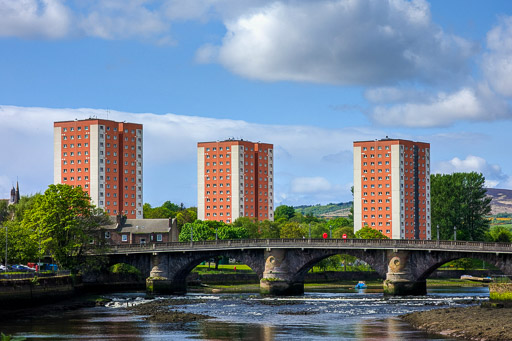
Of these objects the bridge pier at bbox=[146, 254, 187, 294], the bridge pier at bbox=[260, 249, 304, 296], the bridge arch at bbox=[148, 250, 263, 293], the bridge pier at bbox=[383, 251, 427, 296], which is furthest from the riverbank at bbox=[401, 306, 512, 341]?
the bridge pier at bbox=[146, 254, 187, 294]

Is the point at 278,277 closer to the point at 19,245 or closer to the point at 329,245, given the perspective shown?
the point at 329,245

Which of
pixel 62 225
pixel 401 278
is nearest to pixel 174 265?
pixel 62 225

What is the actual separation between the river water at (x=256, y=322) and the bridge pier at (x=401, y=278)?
4285 millimetres

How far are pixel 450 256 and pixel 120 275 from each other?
5677cm

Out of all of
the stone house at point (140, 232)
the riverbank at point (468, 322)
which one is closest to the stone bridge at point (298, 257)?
the riverbank at point (468, 322)

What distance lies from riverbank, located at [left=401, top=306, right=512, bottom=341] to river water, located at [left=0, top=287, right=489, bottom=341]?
6.30 ft

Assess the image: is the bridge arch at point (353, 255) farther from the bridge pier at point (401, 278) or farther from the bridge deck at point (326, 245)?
the bridge pier at point (401, 278)

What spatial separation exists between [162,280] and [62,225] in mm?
18843

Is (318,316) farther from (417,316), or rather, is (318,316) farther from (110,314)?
(110,314)

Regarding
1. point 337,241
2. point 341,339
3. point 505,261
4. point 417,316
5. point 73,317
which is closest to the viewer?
→ point 341,339

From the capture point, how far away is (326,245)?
438 ft

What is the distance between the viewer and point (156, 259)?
466 ft

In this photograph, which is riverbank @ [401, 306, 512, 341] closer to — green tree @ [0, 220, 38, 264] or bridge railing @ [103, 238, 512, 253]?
bridge railing @ [103, 238, 512, 253]

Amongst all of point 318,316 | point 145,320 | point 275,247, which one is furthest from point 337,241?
point 145,320
